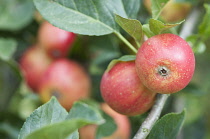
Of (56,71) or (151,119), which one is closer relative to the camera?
(151,119)

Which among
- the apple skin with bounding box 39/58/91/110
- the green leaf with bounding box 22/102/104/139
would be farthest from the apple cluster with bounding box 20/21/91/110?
the green leaf with bounding box 22/102/104/139

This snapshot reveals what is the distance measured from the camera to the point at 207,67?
2.17 m

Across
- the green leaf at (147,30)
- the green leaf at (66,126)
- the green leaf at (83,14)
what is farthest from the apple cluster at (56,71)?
the green leaf at (66,126)

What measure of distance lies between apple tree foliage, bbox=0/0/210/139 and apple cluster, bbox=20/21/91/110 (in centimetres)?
4

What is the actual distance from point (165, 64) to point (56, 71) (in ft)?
2.25

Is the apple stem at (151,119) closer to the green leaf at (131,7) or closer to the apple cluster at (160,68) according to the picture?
the apple cluster at (160,68)

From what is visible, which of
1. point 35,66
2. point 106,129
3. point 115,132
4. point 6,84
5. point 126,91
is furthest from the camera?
point 6,84

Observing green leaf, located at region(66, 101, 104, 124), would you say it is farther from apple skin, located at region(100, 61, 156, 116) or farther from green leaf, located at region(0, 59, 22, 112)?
green leaf, located at region(0, 59, 22, 112)

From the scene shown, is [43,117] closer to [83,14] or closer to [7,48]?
[83,14]

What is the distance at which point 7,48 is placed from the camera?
1468 millimetres

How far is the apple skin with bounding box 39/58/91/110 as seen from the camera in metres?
1.42

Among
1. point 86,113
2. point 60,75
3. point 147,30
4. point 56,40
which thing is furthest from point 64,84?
point 86,113

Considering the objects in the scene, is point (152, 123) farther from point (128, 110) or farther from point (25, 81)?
point (25, 81)

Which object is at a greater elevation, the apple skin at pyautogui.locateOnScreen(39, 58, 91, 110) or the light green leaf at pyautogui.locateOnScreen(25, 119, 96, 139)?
the light green leaf at pyautogui.locateOnScreen(25, 119, 96, 139)
